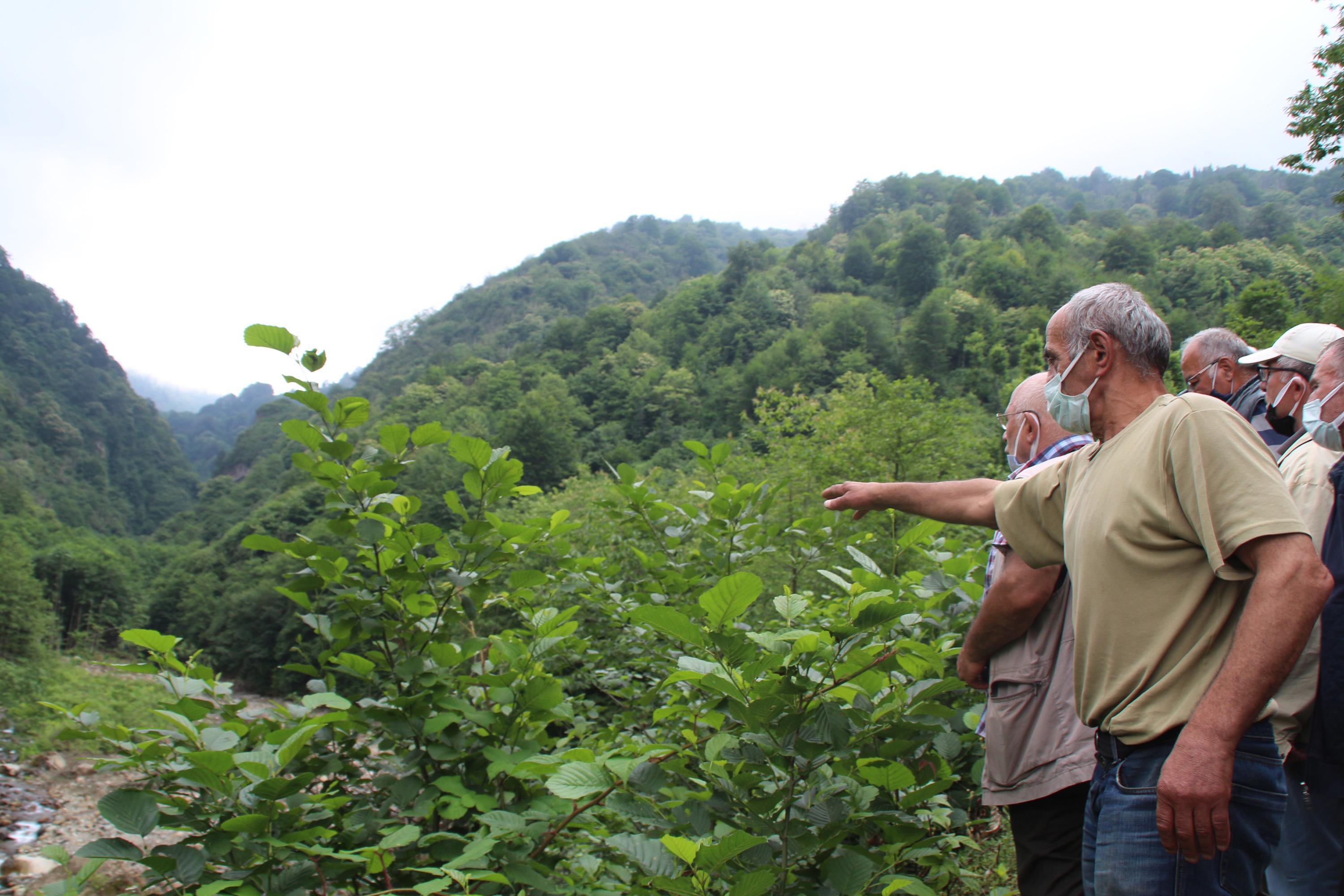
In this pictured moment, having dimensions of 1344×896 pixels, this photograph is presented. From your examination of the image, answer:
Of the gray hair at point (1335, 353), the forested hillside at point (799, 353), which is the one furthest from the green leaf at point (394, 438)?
the forested hillside at point (799, 353)

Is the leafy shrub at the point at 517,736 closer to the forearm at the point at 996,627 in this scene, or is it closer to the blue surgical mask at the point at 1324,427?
the forearm at the point at 996,627

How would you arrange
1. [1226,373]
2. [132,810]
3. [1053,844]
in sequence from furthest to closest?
[1226,373], [1053,844], [132,810]

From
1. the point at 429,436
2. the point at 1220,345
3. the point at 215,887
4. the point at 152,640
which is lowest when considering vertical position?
the point at 215,887

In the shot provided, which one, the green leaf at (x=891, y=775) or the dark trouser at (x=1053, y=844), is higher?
the green leaf at (x=891, y=775)

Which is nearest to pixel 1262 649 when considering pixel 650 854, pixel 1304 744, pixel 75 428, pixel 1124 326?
pixel 1124 326

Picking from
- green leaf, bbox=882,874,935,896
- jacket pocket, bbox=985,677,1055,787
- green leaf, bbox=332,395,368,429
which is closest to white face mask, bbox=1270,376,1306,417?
jacket pocket, bbox=985,677,1055,787

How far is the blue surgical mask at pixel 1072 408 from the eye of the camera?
181cm

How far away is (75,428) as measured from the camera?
3659 inches

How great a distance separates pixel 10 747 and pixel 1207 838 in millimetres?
31153

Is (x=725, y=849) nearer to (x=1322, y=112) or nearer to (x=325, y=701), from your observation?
(x=325, y=701)

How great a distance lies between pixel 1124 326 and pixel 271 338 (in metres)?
2.20

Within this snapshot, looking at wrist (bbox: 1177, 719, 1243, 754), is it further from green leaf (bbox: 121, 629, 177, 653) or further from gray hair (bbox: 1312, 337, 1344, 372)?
green leaf (bbox: 121, 629, 177, 653)

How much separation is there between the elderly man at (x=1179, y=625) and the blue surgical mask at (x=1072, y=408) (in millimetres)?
64

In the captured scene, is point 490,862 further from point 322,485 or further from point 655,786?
point 322,485
